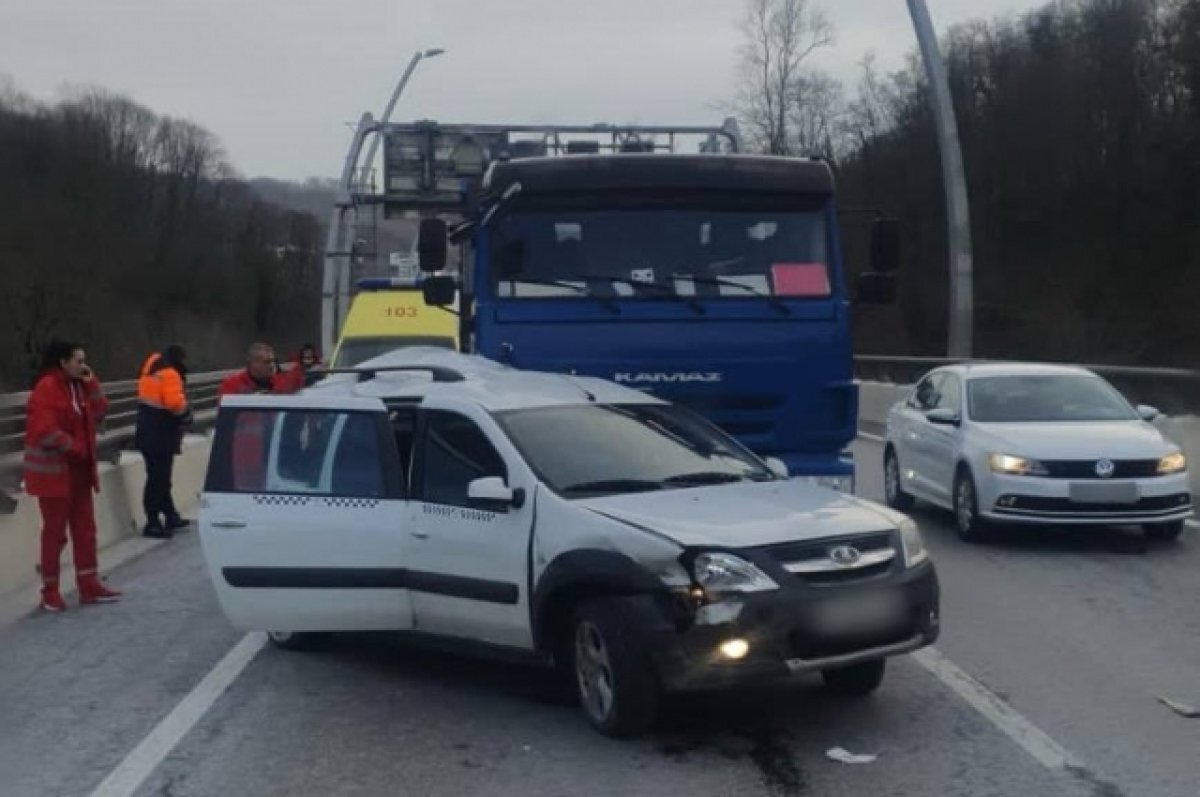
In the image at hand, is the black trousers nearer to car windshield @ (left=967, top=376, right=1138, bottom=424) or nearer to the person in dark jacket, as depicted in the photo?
the person in dark jacket

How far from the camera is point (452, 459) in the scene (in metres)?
8.19

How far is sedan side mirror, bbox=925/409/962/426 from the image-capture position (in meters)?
14.1

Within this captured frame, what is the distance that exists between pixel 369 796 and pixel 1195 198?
5430 cm

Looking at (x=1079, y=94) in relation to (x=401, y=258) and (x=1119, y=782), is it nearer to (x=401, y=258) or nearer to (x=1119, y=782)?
(x=401, y=258)

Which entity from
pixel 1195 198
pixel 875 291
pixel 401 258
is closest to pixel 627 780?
pixel 875 291

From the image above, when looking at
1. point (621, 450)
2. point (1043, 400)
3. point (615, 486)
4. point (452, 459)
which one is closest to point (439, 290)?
point (452, 459)

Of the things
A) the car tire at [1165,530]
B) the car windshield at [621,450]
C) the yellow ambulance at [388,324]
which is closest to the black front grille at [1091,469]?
the car tire at [1165,530]

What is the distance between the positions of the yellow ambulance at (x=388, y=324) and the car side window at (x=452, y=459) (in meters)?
12.2

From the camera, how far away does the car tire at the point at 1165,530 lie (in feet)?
43.4

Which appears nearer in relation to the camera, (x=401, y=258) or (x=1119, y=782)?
(x=1119, y=782)

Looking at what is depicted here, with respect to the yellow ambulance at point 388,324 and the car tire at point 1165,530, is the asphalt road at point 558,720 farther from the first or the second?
the yellow ambulance at point 388,324

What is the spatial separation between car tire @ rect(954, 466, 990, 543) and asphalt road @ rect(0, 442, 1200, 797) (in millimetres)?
2525

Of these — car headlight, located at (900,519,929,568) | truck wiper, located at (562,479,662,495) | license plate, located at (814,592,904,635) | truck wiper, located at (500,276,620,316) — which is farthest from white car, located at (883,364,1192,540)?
license plate, located at (814,592,904,635)

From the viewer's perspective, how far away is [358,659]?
9.28 metres
